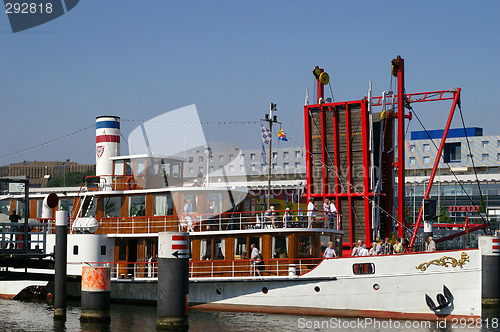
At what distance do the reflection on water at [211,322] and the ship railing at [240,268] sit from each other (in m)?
1.32

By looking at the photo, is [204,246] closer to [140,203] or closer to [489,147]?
[140,203]

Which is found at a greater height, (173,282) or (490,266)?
(173,282)

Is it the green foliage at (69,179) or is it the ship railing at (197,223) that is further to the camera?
the green foliage at (69,179)

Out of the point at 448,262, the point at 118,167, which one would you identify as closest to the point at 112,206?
the point at 118,167

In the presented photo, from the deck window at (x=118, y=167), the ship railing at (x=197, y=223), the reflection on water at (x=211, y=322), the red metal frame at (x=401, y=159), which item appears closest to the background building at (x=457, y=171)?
the red metal frame at (x=401, y=159)

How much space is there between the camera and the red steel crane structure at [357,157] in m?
27.9

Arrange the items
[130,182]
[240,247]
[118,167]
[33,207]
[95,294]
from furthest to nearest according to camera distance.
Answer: [33,207] → [118,167] → [130,182] → [240,247] → [95,294]

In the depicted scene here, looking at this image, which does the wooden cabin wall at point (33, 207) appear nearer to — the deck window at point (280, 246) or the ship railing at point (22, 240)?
the ship railing at point (22, 240)

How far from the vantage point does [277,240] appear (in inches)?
899

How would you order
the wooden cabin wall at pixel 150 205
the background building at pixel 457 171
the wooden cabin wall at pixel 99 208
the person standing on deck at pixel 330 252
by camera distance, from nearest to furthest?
the person standing on deck at pixel 330 252, the wooden cabin wall at pixel 150 205, the wooden cabin wall at pixel 99 208, the background building at pixel 457 171

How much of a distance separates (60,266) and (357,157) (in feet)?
45.5

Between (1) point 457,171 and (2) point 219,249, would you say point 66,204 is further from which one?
(1) point 457,171

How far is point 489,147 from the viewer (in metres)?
79.8

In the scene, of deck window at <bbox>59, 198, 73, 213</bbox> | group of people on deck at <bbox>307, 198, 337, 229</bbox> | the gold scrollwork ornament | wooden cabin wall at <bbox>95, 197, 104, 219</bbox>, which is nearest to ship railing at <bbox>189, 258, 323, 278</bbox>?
group of people on deck at <bbox>307, 198, 337, 229</bbox>
